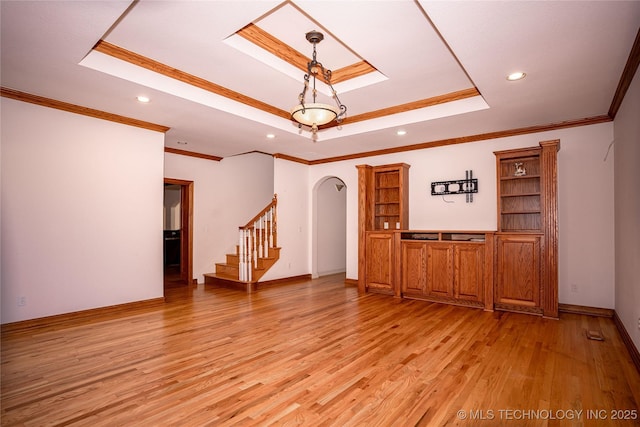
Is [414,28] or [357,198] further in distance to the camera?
[357,198]

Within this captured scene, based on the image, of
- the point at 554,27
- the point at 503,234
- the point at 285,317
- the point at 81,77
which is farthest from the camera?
the point at 503,234

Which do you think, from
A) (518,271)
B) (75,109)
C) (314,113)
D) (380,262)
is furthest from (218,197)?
(518,271)

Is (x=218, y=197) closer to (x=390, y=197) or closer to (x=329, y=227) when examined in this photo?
(x=329, y=227)

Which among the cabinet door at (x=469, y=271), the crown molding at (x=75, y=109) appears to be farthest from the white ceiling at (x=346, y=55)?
the cabinet door at (x=469, y=271)

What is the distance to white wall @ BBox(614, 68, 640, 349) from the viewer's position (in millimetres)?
3061

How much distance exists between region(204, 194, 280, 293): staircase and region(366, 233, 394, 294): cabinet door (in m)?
2.06

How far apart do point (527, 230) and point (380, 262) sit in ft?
7.94

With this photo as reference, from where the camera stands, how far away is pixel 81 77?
138 inches

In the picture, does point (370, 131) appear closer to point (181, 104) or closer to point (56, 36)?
point (181, 104)

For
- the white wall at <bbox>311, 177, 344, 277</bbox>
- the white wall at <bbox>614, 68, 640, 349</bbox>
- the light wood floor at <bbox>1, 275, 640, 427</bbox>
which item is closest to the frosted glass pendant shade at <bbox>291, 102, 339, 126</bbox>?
the light wood floor at <bbox>1, 275, 640, 427</bbox>

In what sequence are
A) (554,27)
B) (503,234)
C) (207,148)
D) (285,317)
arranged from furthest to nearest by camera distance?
1. (207,148)
2. (503,234)
3. (285,317)
4. (554,27)

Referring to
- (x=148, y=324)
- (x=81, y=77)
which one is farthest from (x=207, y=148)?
(x=148, y=324)

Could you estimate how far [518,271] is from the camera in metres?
4.79

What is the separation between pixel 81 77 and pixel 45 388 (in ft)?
9.77
